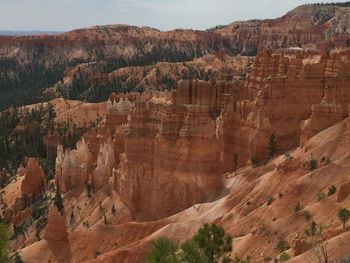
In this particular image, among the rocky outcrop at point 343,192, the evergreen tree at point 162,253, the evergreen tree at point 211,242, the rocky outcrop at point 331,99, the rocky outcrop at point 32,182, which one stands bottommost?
the rocky outcrop at point 32,182

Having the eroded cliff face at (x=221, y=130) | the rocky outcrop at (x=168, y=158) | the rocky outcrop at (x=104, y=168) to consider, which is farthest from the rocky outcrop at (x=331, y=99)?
the rocky outcrop at (x=104, y=168)

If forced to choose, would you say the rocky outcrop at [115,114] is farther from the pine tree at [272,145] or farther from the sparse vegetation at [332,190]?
the sparse vegetation at [332,190]

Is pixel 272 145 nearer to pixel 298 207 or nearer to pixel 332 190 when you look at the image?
pixel 298 207

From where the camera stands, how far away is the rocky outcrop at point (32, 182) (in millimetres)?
47094

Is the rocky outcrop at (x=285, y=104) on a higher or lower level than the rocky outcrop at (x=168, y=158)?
higher

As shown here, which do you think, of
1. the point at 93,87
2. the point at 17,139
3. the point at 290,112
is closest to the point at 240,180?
the point at 290,112

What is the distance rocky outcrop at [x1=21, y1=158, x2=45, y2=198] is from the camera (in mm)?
47094

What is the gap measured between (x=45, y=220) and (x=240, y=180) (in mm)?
15582

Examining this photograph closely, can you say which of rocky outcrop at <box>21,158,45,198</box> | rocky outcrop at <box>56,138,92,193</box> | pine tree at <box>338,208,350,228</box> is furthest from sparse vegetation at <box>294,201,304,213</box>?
rocky outcrop at <box>21,158,45,198</box>

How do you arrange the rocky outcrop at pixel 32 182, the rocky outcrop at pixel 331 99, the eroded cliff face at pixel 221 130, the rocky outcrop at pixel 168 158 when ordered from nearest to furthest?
1. the rocky outcrop at pixel 331 99
2. the eroded cliff face at pixel 221 130
3. the rocky outcrop at pixel 168 158
4. the rocky outcrop at pixel 32 182

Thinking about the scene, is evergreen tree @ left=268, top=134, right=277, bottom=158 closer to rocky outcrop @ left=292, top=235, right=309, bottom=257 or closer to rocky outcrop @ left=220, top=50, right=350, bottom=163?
rocky outcrop @ left=220, top=50, right=350, bottom=163

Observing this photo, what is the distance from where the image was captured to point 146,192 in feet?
118

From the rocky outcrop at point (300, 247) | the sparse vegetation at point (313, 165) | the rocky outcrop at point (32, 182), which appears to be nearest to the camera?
the rocky outcrop at point (300, 247)

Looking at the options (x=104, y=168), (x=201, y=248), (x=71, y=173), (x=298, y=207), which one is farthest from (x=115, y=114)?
(x=201, y=248)
